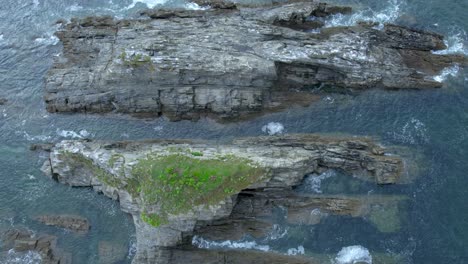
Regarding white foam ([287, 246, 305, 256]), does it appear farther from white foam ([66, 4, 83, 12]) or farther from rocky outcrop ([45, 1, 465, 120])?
white foam ([66, 4, 83, 12])

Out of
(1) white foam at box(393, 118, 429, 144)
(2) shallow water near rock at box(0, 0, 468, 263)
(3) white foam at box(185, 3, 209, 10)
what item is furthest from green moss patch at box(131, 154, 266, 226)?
(3) white foam at box(185, 3, 209, 10)

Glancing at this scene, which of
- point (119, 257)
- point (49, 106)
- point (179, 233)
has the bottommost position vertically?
point (119, 257)

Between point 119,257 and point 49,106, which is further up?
point 49,106

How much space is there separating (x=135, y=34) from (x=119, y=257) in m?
30.3

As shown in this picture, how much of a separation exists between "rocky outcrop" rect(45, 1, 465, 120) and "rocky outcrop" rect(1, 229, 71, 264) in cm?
1760

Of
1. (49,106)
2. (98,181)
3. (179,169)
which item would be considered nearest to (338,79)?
(179,169)

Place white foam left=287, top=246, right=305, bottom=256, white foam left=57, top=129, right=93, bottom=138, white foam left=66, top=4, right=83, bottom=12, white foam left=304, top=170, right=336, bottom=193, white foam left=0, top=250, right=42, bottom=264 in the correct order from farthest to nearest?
white foam left=66, top=4, right=83, bottom=12, white foam left=57, top=129, right=93, bottom=138, white foam left=304, top=170, right=336, bottom=193, white foam left=0, top=250, right=42, bottom=264, white foam left=287, top=246, right=305, bottom=256

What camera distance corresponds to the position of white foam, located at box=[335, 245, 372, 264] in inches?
2000

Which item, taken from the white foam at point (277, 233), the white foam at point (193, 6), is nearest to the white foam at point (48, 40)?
the white foam at point (193, 6)

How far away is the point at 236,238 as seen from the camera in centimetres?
5234

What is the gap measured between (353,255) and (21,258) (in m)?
39.1

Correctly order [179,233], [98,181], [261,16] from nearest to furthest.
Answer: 1. [179,233]
2. [98,181]
3. [261,16]

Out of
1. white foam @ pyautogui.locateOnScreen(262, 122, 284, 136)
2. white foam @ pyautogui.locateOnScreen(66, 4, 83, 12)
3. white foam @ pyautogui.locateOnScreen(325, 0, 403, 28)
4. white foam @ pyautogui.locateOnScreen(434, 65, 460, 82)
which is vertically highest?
white foam @ pyautogui.locateOnScreen(325, 0, 403, 28)

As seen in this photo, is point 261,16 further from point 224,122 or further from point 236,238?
point 236,238
